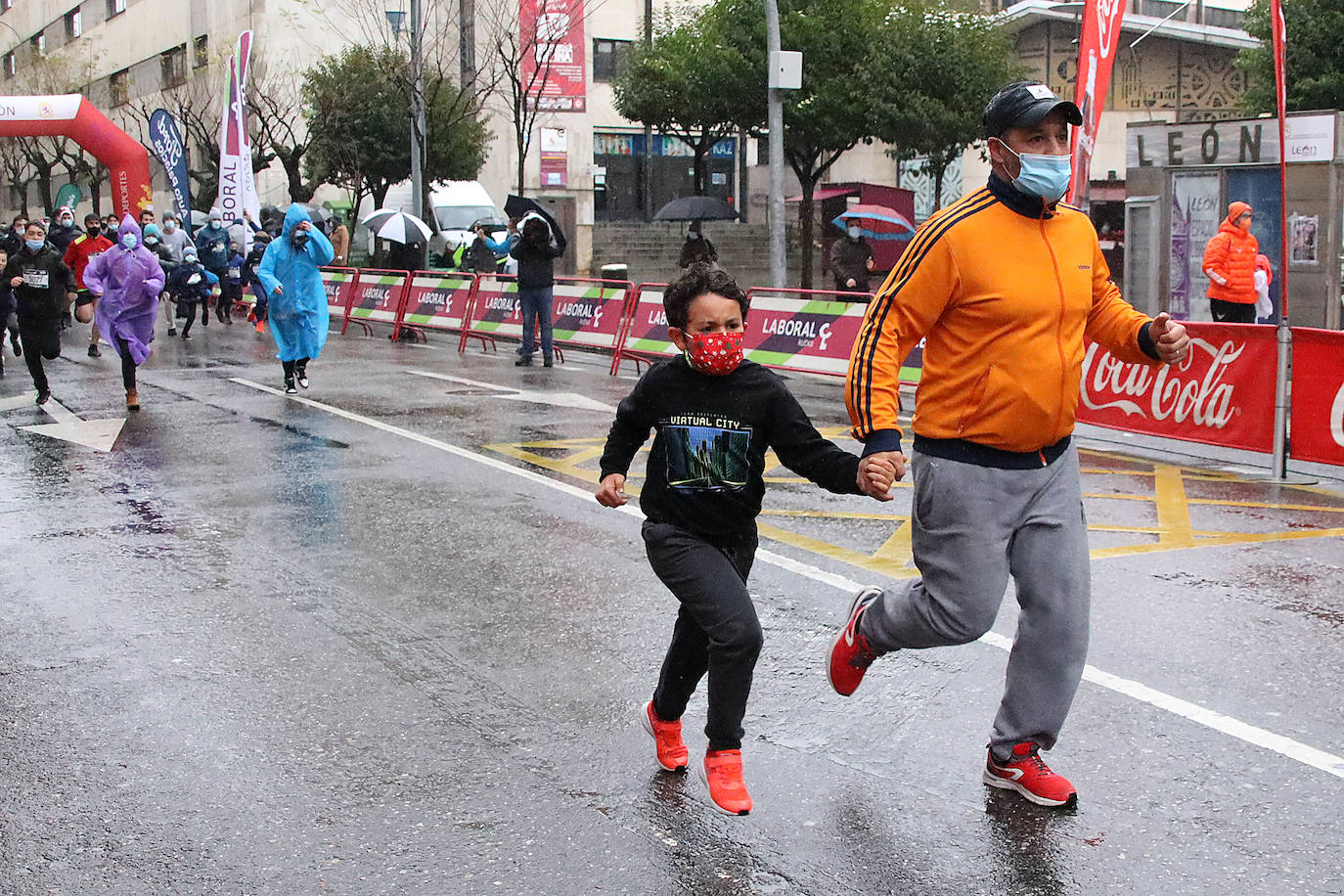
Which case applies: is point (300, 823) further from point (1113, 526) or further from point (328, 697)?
point (1113, 526)

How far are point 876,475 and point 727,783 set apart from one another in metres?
0.97

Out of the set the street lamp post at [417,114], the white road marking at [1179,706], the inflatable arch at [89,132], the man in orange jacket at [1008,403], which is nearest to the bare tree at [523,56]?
the street lamp post at [417,114]

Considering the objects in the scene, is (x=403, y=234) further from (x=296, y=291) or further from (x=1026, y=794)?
(x=1026, y=794)

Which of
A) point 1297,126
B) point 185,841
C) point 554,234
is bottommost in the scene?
point 185,841

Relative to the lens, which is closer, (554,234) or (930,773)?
(930,773)

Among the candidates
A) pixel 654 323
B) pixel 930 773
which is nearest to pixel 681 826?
pixel 930 773

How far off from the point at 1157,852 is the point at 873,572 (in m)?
3.16

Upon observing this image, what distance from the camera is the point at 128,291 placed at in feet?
44.2

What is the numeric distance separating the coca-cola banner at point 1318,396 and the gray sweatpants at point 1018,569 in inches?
239

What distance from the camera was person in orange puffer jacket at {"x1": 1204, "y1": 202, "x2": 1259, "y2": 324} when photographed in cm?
1703

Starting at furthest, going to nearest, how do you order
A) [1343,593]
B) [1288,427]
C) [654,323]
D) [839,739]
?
[654,323] → [1288,427] → [1343,593] → [839,739]

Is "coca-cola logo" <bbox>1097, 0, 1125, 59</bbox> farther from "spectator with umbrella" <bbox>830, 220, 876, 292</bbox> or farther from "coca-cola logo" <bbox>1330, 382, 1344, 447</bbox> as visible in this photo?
"spectator with umbrella" <bbox>830, 220, 876, 292</bbox>

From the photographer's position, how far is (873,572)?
7.00 m

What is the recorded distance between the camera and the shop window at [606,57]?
48.4m
